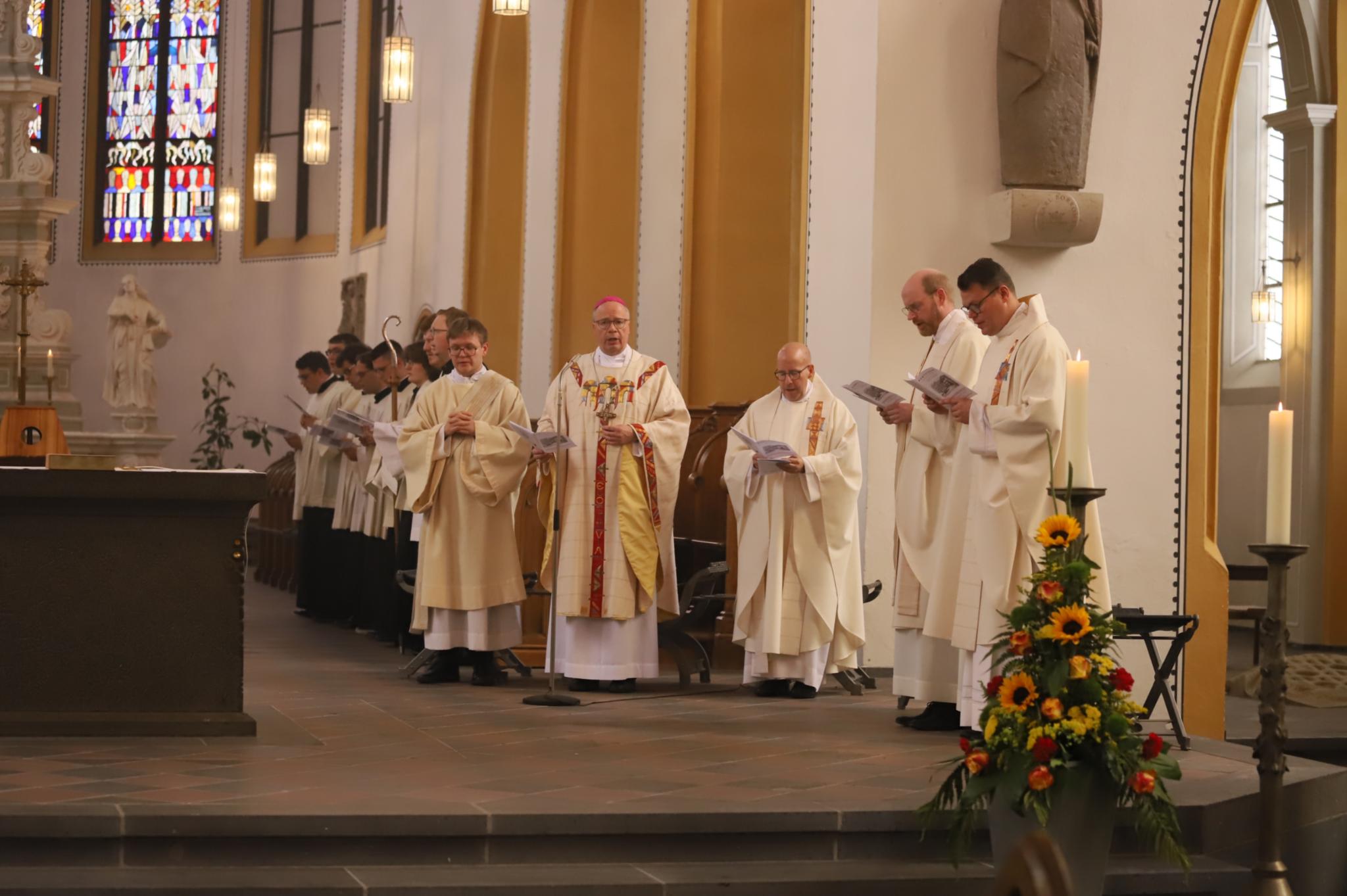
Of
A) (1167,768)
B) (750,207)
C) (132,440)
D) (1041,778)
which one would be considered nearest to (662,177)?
(750,207)

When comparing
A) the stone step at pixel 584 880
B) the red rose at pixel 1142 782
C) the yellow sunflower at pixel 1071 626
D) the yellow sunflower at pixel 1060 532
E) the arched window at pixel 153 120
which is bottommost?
the stone step at pixel 584 880

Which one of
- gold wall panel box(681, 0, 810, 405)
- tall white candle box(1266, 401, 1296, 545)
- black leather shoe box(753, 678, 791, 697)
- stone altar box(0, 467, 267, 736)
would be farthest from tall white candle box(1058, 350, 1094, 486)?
gold wall panel box(681, 0, 810, 405)

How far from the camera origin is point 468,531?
26.6ft

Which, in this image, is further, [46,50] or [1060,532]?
[46,50]

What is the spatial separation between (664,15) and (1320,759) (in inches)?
245

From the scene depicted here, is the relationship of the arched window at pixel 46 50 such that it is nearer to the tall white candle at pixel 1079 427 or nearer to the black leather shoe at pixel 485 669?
the black leather shoe at pixel 485 669

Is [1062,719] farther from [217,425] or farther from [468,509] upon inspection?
[217,425]

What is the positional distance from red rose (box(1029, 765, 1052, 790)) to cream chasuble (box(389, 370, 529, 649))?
4106mm

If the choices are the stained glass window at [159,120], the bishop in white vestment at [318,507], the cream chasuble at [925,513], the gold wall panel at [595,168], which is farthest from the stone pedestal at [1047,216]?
the stained glass window at [159,120]

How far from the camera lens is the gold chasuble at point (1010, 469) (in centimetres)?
610

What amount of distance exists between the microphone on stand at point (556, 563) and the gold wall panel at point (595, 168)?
4158mm

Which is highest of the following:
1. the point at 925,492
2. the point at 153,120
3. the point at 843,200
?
the point at 153,120

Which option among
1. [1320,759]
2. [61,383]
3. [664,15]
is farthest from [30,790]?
[61,383]

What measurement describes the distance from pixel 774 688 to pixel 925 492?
140 centimetres
